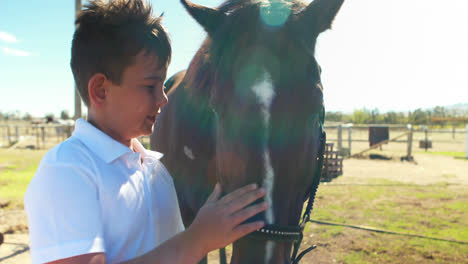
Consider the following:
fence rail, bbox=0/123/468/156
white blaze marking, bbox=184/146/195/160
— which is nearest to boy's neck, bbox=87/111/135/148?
white blaze marking, bbox=184/146/195/160

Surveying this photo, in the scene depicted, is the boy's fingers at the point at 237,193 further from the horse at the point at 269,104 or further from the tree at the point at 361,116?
the tree at the point at 361,116

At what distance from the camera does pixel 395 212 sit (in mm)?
6680

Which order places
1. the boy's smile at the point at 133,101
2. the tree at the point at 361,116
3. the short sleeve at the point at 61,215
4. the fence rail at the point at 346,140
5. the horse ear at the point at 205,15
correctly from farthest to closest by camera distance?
the tree at the point at 361,116, the fence rail at the point at 346,140, the horse ear at the point at 205,15, the boy's smile at the point at 133,101, the short sleeve at the point at 61,215

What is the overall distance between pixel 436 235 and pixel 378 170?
295 inches

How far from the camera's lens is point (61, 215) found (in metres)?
0.83

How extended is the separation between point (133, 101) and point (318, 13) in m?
1.28

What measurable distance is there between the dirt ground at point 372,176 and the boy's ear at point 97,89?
168 inches

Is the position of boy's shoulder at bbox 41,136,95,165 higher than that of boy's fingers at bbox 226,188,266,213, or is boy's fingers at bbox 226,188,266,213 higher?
boy's shoulder at bbox 41,136,95,165

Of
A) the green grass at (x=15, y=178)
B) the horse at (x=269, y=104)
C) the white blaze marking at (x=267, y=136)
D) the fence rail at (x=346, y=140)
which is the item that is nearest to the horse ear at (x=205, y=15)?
the horse at (x=269, y=104)

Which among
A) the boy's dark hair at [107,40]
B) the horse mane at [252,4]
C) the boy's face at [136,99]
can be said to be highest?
the horse mane at [252,4]

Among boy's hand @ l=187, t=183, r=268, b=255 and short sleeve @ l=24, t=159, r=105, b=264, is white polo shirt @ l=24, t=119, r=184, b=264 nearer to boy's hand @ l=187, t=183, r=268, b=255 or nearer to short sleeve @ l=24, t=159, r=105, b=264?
short sleeve @ l=24, t=159, r=105, b=264

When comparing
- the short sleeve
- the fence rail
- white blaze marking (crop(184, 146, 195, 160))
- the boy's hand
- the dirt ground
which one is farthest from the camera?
the fence rail

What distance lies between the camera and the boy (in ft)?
2.77

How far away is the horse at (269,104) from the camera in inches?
52.1
